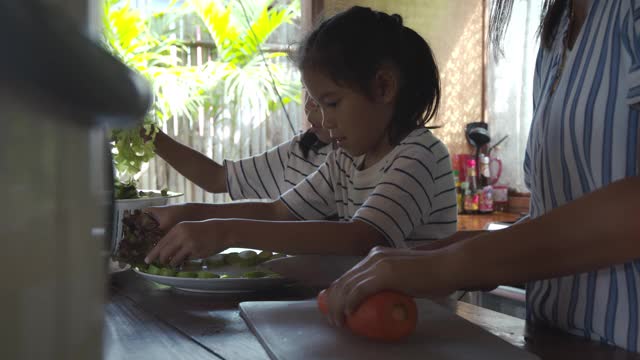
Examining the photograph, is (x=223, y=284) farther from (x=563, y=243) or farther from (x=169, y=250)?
(x=563, y=243)

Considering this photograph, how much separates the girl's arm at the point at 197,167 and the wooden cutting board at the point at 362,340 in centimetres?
143

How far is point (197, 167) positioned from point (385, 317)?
1.62m

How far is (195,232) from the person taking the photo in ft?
3.64

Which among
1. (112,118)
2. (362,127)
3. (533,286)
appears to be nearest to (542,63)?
(533,286)

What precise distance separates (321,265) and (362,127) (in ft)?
1.36

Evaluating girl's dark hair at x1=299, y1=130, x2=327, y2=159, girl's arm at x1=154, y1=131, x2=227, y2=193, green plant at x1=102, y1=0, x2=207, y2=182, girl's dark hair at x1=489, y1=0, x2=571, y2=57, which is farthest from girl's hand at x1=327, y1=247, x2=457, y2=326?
green plant at x1=102, y1=0, x2=207, y2=182

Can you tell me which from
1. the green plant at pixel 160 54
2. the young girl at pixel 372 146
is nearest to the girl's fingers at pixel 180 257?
the young girl at pixel 372 146

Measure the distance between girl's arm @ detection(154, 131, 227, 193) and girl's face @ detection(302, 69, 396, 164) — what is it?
81cm

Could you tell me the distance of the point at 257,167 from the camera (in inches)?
85.4

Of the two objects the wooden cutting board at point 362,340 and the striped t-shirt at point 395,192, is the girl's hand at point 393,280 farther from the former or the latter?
the striped t-shirt at point 395,192

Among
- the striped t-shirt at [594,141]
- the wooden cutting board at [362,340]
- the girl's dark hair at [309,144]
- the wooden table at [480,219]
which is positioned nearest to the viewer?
the wooden cutting board at [362,340]

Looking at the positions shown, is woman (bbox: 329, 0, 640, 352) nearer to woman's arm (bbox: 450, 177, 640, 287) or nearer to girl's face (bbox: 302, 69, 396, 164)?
woman's arm (bbox: 450, 177, 640, 287)

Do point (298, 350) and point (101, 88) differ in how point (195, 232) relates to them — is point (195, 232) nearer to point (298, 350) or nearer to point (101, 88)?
point (298, 350)

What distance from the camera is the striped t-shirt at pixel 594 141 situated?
2.66 ft
